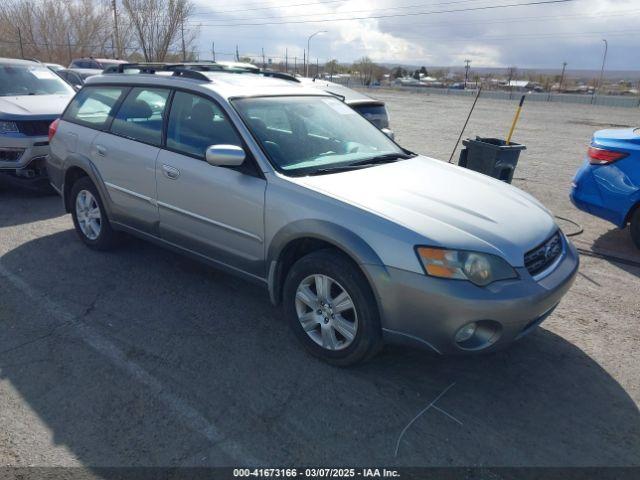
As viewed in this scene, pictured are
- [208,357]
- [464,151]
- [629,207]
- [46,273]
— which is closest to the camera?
[208,357]

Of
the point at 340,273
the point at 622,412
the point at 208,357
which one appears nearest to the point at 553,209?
the point at 622,412

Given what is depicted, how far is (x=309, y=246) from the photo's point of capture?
135 inches

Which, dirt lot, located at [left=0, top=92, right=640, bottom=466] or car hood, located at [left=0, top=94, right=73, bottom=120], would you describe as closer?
dirt lot, located at [left=0, top=92, right=640, bottom=466]


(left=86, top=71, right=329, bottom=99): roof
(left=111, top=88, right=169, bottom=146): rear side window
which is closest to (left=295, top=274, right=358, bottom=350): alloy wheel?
(left=86, top=71, right=329, bottom=99): roof

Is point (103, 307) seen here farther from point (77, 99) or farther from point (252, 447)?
point (77, 99)

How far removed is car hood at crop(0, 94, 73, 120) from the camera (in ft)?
22.2

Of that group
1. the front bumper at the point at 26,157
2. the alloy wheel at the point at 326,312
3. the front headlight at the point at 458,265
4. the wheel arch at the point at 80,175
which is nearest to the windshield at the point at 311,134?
the alloy wheel at the point at 326,312

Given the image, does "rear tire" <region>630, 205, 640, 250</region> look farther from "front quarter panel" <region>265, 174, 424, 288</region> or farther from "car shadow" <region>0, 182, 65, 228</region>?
"car shadow" <region>0, 182, 65, 228</region>

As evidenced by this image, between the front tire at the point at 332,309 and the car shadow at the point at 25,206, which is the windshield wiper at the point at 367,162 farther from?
the car shadow at the point at 25,206

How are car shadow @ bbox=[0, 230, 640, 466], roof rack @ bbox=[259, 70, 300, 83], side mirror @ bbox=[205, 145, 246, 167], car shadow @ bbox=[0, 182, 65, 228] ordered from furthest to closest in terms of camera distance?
car shadow @ bbox=[0, 182, 65, 228] → roof rack @ bbox=[259, 70, 300, 83] → side mirror @ bbox=[205, 145, 246, 167] → car shadow @ bbox=[0, 230, 640, 466]

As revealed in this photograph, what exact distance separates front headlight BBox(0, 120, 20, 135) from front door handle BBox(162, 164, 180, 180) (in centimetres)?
399

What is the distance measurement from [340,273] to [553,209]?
517cm

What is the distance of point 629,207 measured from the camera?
5219 millimetres

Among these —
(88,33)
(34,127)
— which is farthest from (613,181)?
(88,33)
